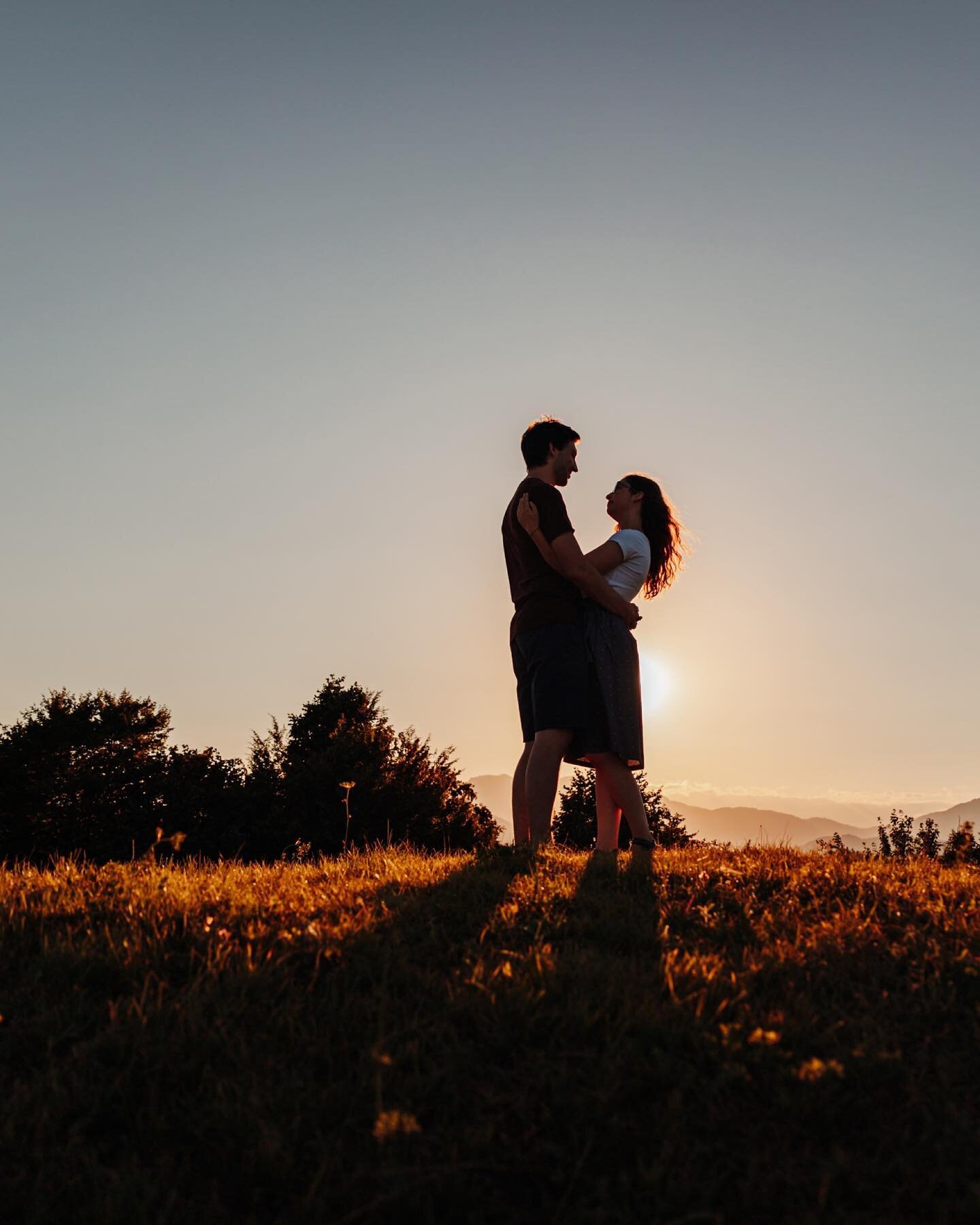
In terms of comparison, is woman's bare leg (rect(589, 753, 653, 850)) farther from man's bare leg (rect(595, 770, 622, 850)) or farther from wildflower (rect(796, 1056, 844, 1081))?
wildflower (rect(796, 1056, 844, 1081))

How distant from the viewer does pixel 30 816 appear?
31828 millimetres

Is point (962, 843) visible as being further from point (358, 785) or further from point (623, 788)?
point (358, 785)

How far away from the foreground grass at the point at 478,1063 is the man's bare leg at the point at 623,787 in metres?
2.02

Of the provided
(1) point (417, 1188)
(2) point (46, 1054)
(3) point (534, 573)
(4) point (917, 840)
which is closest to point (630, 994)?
(1) point (417, 1188)

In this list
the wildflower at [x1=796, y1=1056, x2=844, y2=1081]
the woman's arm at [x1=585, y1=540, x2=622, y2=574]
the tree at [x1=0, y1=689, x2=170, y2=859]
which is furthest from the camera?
the tree at [x1=0, y1=689, x2=170, y2=859]

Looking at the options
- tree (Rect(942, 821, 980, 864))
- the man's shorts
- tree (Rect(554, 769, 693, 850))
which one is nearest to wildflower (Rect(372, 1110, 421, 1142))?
the man's shorts

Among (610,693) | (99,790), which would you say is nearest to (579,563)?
(610,693)

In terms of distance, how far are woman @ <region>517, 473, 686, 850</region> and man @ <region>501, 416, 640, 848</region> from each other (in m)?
0.10

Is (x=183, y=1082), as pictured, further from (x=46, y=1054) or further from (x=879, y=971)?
(x=879, y=971)

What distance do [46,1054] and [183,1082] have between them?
0.52 meters

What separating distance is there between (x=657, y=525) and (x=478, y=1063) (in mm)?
4943

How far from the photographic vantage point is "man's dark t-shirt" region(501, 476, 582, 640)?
6.32 metres

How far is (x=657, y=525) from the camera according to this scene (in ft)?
23.0

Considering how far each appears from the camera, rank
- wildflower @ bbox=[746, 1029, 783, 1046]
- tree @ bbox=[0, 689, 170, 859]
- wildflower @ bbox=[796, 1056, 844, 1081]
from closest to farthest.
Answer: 1. wildflower @ bbox=[796, 1056, 844, 1081]
2. wildflower @ bbox=[746, 1029, 783, 1046]
3. tree @ bbox=[0, 689, 170, 859]
